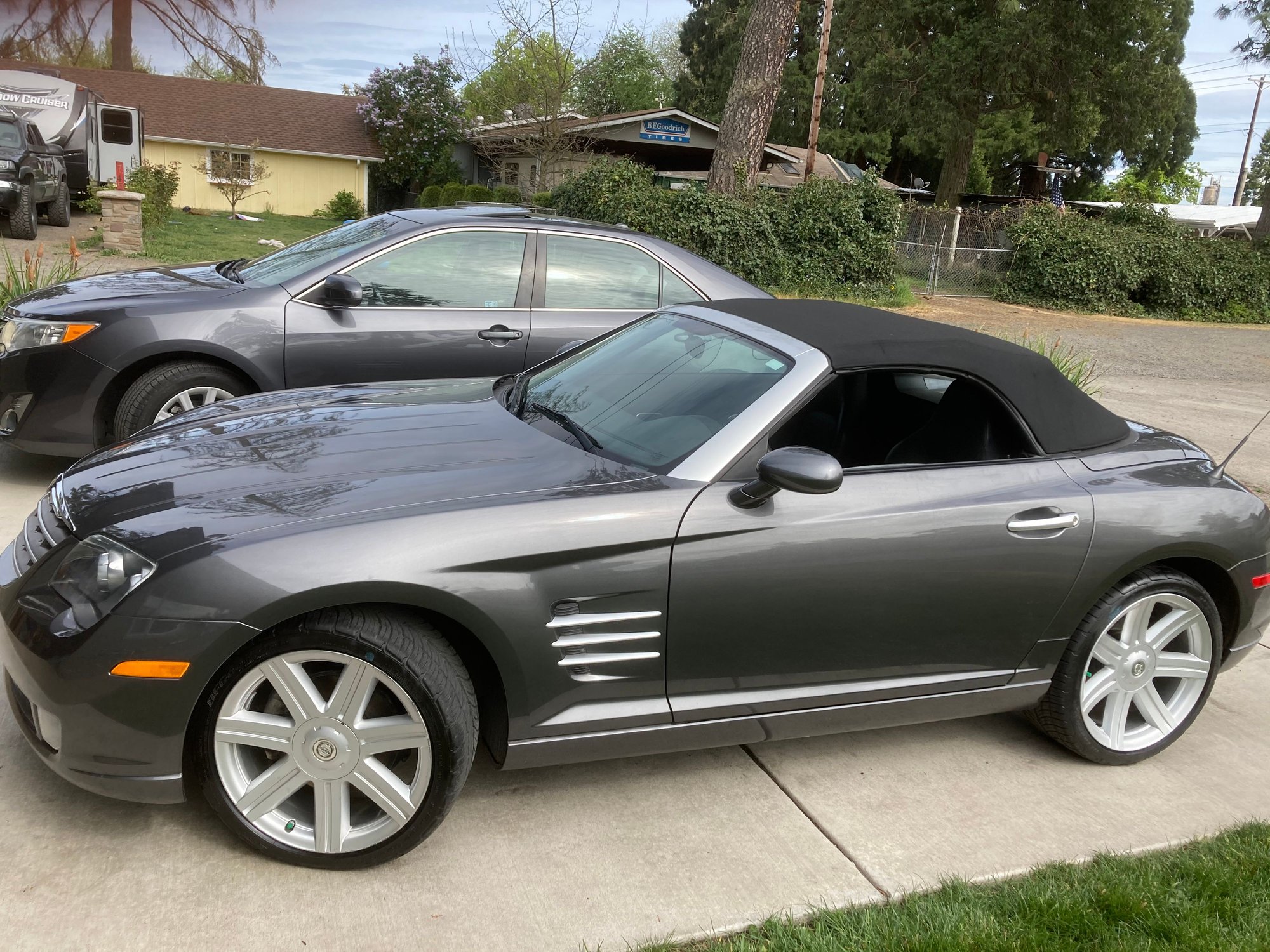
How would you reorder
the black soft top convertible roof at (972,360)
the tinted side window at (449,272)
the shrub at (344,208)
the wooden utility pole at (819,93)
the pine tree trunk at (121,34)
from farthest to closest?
1. the pine tree trunk at (121,34)
2. the shrub at (344,208)
3. the wooden utility pole at (819,93)
4. the tinted side window at (449,272)
5. the black soft top convertible roof at (972,360)

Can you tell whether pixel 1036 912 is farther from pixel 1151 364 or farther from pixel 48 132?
pixel 48 132

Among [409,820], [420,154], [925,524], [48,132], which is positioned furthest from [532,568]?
[420,154]

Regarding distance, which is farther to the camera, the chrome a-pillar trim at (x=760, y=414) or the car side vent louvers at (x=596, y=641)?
the chrome a-pillar trim at (x=760, y=414)

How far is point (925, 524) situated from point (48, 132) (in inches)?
1023

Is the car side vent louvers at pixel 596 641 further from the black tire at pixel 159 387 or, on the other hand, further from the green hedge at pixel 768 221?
the green hedge at pixel 768 221

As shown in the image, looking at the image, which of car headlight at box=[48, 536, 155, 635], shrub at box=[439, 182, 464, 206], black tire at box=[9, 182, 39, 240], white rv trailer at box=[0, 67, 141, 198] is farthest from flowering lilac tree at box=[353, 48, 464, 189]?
car headlight at box=[48, 536, 155, 635]

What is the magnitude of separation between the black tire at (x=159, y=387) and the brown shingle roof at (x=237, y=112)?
35847 millimetres

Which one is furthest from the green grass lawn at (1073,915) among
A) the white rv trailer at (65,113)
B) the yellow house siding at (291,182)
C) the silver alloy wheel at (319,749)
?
the yellow house siding at (291,182)

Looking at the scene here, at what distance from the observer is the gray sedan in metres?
5.22

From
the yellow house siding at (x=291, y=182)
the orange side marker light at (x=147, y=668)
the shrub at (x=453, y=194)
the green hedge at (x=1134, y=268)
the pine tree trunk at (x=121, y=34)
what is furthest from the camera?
the pine tree trunk at (x=121, y=34)

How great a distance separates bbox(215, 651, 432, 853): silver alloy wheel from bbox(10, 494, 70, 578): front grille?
2.20ft

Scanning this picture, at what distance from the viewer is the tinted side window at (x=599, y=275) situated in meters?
6.03

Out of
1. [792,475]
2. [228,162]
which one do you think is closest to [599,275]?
[792,475]

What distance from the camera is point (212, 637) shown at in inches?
99.1
